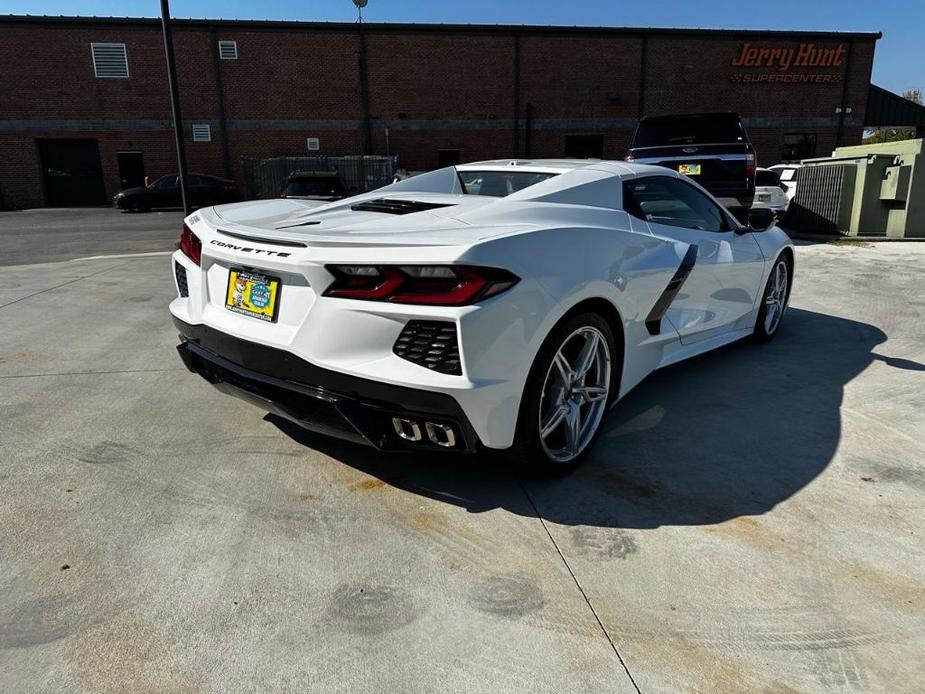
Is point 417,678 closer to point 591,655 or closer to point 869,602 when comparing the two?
point 591,655

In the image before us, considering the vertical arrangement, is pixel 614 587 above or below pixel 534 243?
below

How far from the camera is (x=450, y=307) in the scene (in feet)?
7.38

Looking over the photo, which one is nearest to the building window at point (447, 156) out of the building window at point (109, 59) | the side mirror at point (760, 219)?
the building window at point (109, 59)

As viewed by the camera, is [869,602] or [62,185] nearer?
[869,602]

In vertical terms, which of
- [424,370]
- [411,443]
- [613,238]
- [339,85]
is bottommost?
[411,443]

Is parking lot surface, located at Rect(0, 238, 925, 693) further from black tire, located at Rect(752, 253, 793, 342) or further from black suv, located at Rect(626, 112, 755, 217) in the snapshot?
black suv, located at Rect(626, 112, 755, 217)

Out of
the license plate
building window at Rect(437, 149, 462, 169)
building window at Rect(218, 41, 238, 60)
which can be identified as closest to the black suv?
→ the license plate

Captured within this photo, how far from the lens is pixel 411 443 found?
2.43 m

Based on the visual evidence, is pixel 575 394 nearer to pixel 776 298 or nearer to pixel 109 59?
pixel 776 298

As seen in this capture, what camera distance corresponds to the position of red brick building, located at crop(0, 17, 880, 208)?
25891 millimetres

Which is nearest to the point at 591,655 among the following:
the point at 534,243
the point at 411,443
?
the point at 411,443

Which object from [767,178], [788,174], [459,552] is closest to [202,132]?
[767,178]

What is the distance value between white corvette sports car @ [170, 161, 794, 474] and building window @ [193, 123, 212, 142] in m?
26.2

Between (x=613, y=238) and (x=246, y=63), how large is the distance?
27.8 metres
